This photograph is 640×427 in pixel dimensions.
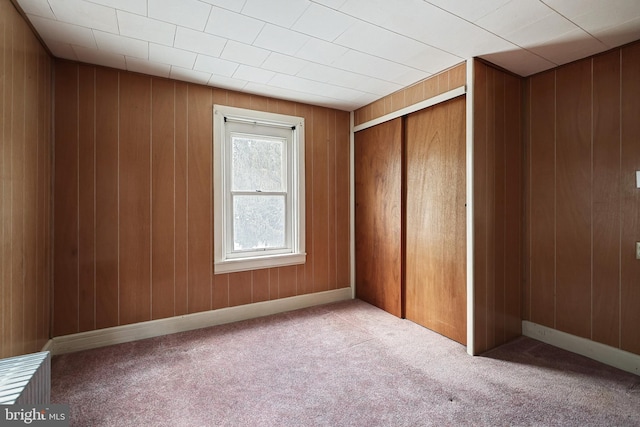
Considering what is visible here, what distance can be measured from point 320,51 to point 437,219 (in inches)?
69.4

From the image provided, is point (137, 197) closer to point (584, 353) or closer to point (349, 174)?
point (349, 174)

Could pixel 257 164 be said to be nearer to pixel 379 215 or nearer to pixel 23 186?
pixel 379 215

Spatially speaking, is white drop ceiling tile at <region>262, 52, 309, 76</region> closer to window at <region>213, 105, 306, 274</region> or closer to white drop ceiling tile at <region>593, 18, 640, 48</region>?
window at <region>213, 105, 306, 274</region>

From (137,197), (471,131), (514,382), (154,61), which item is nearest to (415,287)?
(514,382)

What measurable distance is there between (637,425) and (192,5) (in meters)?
3.43

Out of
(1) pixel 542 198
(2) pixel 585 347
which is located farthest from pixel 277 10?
(2) pixel 585 347

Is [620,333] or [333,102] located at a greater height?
[333,102]

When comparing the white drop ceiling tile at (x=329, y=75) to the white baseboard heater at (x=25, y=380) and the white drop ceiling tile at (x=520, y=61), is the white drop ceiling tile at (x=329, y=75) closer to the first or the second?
the white drop ceiling tile at (x=520, y=61)

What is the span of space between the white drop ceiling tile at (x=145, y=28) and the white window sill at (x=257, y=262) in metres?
1.95

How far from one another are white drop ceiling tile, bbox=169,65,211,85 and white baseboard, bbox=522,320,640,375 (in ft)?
12.1

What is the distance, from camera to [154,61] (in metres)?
2.48

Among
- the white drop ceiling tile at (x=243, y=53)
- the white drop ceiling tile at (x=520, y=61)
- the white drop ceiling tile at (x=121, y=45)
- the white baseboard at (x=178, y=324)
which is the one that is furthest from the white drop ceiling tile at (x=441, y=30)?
the white baseboard at (x=178, y=324)

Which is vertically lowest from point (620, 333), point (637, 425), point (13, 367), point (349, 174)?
point (637, 425)

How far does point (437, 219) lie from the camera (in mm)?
2832
